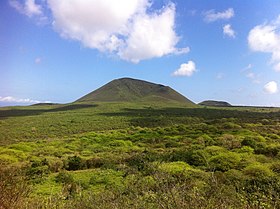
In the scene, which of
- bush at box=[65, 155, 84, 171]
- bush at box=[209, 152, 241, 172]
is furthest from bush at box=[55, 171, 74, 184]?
bush at box=[209, 152, 241, 172]

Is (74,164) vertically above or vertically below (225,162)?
below

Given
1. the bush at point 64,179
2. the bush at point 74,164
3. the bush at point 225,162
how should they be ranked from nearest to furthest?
1. the bush at point 64,179
2. the bush at point 225,162
3. the bush at point 74,164

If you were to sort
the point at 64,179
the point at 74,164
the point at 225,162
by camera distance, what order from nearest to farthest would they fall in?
the point at 64,179
the point at 225,162
the point at 74,164

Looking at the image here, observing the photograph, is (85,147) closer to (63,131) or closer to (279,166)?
(279,166)

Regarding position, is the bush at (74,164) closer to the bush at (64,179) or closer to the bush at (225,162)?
the bush at (64,179)

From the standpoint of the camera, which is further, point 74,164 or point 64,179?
point 74,164

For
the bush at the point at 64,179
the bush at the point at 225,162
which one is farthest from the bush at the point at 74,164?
the bush at the point at 225,162

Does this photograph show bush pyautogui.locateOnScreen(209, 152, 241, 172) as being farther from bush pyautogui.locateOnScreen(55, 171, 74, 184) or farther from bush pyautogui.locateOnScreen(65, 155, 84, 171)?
bush pyautogui.locateOnScreen(65, 155, 84, 171)

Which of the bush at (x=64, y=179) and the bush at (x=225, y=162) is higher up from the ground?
the bush at (x=225, y=162)

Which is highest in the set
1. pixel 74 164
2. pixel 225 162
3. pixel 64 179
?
pixel 225 162

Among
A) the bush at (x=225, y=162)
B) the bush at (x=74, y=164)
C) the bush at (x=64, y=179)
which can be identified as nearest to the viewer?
the bush at (x=64, y=179)

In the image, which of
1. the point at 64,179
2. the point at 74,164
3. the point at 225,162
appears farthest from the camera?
the point at 74,164

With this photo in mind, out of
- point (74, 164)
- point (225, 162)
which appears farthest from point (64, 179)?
point (225, 162)

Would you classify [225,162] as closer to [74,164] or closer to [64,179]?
[64,179]
